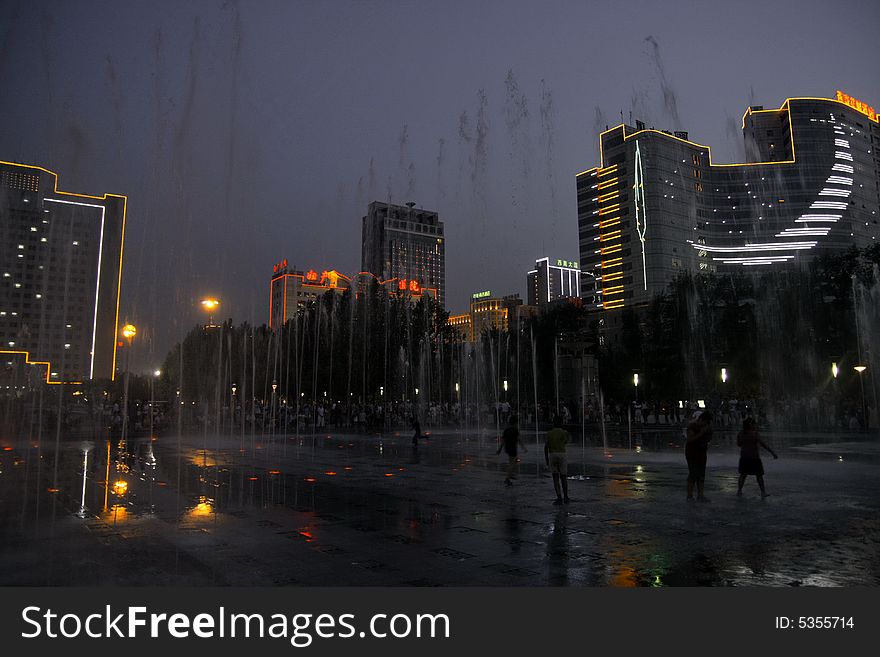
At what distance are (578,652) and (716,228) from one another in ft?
513

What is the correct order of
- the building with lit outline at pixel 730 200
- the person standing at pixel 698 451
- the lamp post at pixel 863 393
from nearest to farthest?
1. the person standing at pixel 698 451
2. the lamp post at pixel 863 393
3. the building with lit outline at pixel 730 200

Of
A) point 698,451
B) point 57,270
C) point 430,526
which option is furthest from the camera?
point 57,270

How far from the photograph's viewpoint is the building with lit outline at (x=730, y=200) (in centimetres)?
13450

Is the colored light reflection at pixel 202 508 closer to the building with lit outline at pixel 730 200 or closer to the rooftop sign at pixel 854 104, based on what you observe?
the building with lit outline at pixel 730 200

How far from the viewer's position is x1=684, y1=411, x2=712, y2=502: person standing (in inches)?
460

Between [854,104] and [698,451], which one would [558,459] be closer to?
[698,451]

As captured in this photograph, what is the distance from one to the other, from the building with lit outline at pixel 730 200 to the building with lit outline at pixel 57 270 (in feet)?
343

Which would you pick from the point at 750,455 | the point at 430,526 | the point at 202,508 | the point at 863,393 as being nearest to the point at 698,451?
the point at 750,455

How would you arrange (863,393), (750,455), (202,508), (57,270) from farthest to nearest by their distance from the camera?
(57,270), (863,393), (750,455), (202,508)

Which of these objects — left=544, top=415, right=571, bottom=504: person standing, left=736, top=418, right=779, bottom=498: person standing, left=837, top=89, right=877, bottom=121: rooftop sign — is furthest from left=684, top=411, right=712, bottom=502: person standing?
left=837, top=89, right=877, bottom=121: rooftop sign

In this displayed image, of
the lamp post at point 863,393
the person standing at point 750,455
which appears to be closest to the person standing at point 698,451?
the person standing at point 750,455

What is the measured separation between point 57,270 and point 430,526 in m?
73.3

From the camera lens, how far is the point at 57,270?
68.2 m

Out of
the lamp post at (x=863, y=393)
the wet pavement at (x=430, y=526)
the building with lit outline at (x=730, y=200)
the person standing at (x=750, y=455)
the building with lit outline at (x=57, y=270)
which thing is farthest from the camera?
the building with lit outline at (x=730, y=200)
